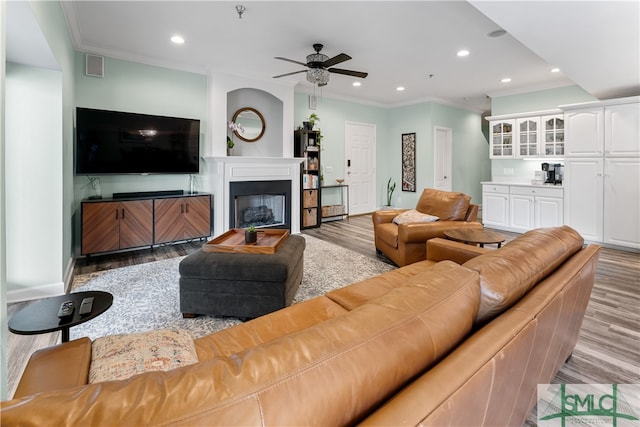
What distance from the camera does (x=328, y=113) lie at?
23.1 ft

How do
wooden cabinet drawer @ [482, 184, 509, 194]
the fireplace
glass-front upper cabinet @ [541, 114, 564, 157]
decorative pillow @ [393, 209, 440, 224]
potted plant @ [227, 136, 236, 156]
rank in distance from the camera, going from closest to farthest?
decorative pillow @ [393, 209, 440, 224], the fireplace, potted plant @ [227, 136, 236, 156], glass-front upper cabinet @ [541, 114, 564, 157], wooden cabinet drawer @ [482, 184, 509, 194]

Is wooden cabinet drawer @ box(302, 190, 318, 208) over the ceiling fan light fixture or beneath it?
beneath

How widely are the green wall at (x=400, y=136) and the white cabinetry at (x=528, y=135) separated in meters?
1.26

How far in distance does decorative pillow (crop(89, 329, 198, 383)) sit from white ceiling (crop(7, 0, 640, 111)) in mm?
2257

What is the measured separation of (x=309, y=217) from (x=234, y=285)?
3950mm

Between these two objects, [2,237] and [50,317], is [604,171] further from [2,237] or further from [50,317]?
[2,237]

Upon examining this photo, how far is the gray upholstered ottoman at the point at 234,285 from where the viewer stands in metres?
2.38

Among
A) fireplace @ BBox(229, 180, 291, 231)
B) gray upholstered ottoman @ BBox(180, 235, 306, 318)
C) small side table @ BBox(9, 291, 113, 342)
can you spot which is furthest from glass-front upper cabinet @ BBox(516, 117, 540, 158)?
small side table @ BBox(9, 291, 113, 342)

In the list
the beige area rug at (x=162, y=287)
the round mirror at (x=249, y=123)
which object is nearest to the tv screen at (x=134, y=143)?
the round mirror at (x=249, y=123)

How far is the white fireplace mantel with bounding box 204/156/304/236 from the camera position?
16.5 feet

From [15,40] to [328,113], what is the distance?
5.37 m

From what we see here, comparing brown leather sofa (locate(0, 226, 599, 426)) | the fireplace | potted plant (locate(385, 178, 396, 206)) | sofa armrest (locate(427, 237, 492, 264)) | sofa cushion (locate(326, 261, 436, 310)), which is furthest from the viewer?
potted plant (locate(385, 178, 396, 206))

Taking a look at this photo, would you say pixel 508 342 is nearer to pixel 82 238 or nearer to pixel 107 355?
pixel 107 355

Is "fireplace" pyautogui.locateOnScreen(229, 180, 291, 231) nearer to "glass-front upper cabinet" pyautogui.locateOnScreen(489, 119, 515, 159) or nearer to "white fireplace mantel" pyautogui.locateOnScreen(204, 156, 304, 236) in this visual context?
"white fireplace mantel" pyautogui.locateOnScreen(204, 156, 304, 236)
